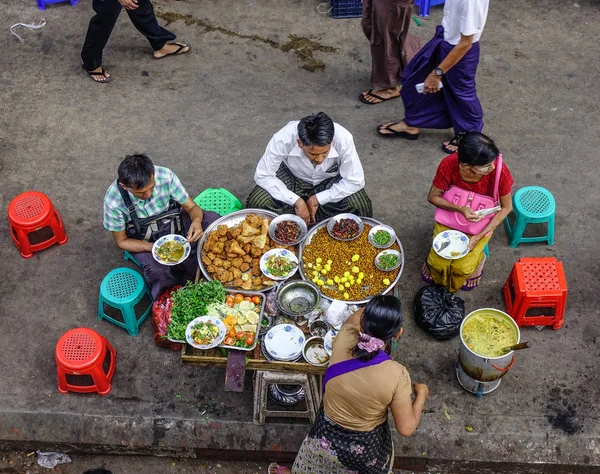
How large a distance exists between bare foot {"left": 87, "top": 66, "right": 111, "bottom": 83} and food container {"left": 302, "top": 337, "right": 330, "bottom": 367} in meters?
4.02

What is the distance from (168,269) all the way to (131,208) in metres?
0.50

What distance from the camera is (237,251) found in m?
4.20

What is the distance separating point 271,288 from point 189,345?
631 mm

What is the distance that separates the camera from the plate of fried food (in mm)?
4109

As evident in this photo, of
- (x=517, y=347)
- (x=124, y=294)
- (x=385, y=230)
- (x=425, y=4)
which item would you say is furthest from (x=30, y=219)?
(x=425, y=4)

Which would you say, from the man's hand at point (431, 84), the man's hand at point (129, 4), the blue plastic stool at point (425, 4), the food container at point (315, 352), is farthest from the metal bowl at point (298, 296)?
the blue plastic stool at point (425, 4)

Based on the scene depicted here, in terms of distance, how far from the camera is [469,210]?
4.36 m

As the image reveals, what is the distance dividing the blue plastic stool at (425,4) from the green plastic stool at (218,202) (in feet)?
11.4

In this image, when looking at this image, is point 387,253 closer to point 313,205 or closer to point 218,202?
point 313,205

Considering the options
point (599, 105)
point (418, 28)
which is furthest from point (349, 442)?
point (418, 28)

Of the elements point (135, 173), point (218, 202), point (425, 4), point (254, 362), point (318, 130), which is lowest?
point (218, 202)

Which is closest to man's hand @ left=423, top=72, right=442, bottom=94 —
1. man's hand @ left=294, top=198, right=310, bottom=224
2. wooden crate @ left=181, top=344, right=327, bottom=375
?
man's hand @ left=294, top=198, right=310, bottom=224

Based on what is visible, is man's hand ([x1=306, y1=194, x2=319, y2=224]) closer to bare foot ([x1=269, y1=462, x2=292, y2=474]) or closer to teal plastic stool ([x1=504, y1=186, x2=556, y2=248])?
teal plastic stool ([x1=504, y1=186, x2=556, y2=248])

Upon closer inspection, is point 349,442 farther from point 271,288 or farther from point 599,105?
point 599,105
